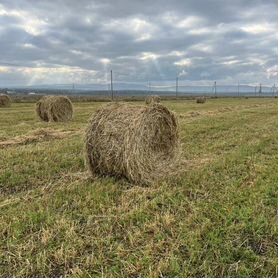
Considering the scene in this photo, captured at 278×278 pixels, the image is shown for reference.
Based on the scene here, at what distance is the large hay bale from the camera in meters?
7.50

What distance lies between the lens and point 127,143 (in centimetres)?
748

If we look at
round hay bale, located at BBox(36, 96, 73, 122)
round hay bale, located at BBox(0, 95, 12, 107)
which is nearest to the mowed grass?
round hay bale, located at BBox(36, 96, 73, 122)

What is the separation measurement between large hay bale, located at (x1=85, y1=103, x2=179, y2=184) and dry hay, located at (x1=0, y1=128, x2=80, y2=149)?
532cm

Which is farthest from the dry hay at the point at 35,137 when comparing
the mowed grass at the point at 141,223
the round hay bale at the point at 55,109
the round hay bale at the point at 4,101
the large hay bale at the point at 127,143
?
the round hay bale at the point at 4,101

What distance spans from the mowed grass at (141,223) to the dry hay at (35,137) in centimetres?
→ 399

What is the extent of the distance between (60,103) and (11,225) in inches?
676

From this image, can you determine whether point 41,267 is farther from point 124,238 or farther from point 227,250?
point 227,250

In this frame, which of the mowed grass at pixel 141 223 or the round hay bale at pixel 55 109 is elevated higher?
the round hay bale at pixel 55 109

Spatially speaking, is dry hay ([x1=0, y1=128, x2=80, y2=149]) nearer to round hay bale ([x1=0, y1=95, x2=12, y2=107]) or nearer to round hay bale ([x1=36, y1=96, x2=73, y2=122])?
round hay bale ([x1=36, y1=96, x2=73, y2=122])

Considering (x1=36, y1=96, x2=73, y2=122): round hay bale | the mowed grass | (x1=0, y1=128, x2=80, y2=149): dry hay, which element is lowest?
(x1=0, y1=128, x2=80, y2=149): dry hay

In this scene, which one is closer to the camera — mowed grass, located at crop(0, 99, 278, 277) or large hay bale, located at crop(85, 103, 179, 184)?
mowed grass, located at crop(0, 99, 278, 277)

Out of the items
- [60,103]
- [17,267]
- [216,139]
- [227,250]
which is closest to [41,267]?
[17,267]

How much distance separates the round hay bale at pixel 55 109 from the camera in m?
21.2

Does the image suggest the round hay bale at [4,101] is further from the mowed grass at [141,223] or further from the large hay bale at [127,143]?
the large hay bale at [127,143]
